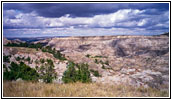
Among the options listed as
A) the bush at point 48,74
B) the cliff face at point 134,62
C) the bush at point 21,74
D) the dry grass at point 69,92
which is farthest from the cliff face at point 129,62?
the bush at point 21,74

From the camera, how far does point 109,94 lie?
510 cm

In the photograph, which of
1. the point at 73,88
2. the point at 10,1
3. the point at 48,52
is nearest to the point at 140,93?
the point at 73,88

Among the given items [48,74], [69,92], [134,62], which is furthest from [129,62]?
[69,92]

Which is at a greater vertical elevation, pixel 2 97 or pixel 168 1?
pixel 168 1

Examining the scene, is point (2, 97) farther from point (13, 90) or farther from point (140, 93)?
point (140, 93)

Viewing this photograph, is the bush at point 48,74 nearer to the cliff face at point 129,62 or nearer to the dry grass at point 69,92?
the dry grass at point 69,92

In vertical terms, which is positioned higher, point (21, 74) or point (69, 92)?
point (21, 74)

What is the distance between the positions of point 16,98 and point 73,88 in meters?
1.87

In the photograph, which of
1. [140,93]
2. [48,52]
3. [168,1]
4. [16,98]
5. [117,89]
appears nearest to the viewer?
[16,98]

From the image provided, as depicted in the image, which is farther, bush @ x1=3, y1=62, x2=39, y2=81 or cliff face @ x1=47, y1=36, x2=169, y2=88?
cliff face @ x1=47, y1=36, x2=169, y2=88

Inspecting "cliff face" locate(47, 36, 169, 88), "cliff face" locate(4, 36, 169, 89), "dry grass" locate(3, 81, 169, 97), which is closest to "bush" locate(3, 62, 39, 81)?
"dry grass" locate(3, 81, 169, 97)

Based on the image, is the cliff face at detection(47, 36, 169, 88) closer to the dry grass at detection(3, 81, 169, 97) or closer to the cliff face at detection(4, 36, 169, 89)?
the cliff face at detection(4, 36, 169, 89)

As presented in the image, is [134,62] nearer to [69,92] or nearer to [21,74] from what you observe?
[21,74]

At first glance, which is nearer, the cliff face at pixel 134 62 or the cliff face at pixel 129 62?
the cliff face at pixel 129 62
